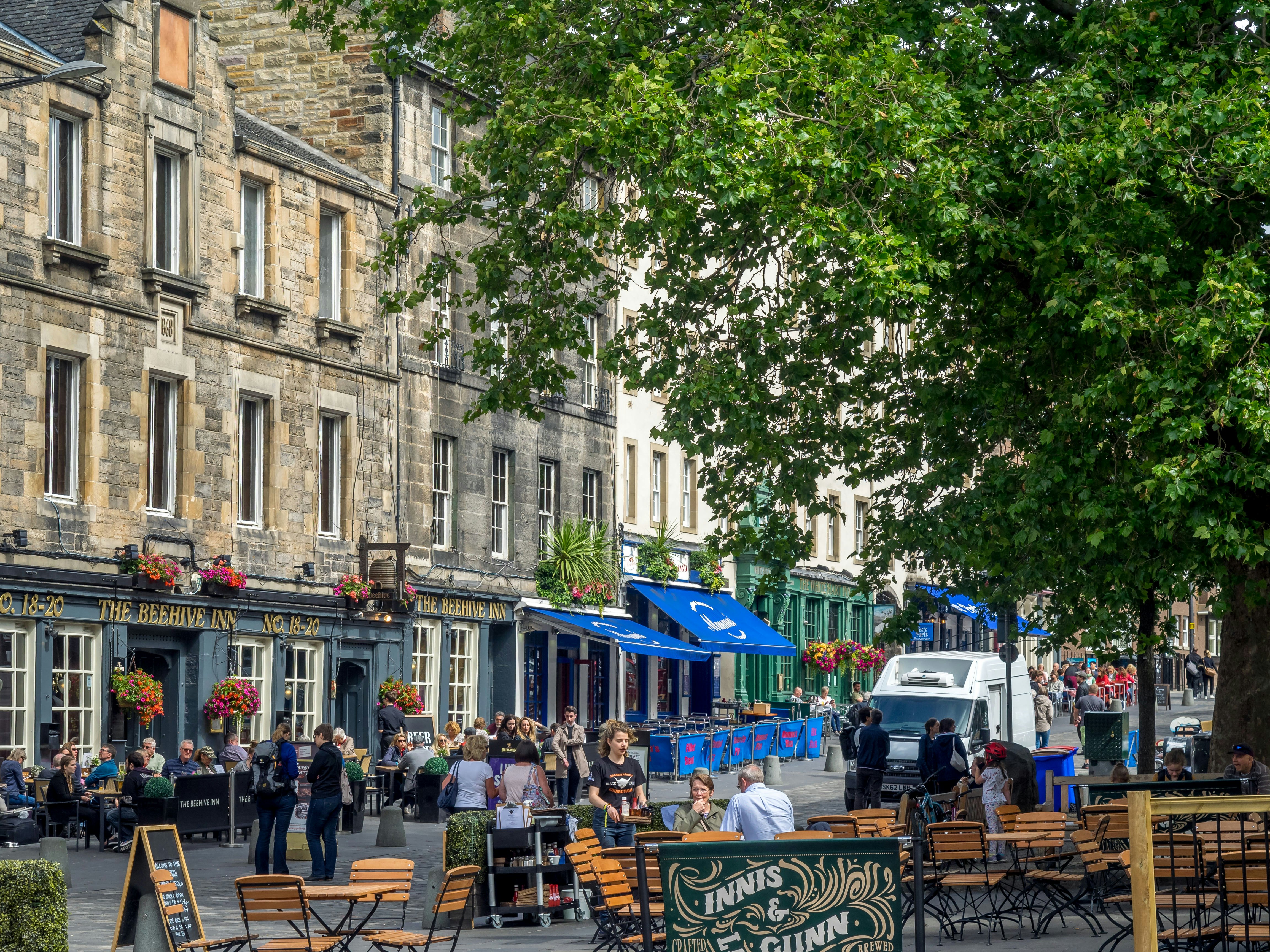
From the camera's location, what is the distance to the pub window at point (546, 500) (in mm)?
38719

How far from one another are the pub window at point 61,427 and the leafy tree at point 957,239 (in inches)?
281

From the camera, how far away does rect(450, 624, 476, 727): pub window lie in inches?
1398

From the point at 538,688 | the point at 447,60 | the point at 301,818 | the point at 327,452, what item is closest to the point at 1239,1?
the point at 447,60

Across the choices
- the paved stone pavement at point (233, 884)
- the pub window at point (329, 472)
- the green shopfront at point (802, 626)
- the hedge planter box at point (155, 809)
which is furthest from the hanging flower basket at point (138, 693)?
the green shopfront at point (802, 626)

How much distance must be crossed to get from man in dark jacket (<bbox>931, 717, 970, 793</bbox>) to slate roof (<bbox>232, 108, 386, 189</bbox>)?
567 inches

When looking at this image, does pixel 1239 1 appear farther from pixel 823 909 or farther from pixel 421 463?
pixel 421 463

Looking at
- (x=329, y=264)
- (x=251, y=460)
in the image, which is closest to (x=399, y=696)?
(x=251, y=460)

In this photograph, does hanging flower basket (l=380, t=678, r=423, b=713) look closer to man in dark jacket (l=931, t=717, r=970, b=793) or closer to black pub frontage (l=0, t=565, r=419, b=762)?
black pub frontage (l=0, t=565, r=419, b=762)

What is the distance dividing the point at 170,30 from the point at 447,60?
912cm

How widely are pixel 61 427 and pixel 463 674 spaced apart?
39.2 feet

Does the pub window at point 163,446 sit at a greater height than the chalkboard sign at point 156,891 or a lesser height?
greater

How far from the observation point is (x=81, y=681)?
25.6 meters

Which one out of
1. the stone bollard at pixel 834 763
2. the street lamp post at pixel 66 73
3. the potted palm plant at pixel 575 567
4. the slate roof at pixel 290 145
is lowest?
the stone bollard at pixel 834 763

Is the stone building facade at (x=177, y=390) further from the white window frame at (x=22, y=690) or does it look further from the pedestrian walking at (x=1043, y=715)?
the pedestrian walking at (x=1043, y=715)
